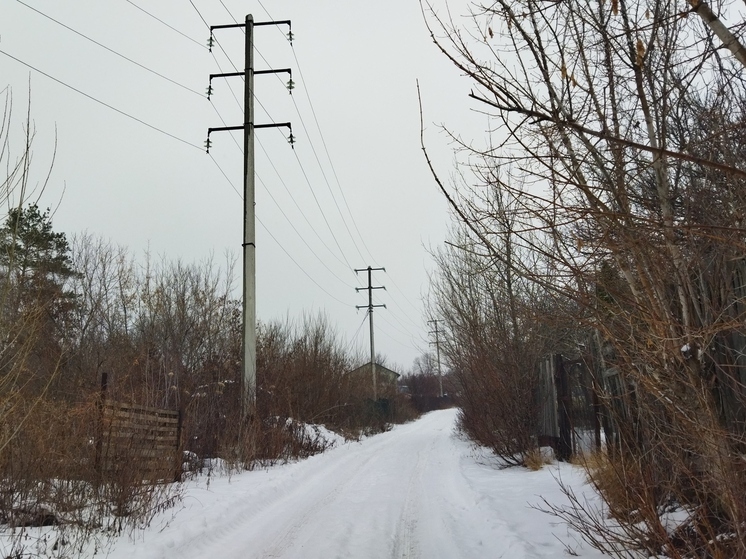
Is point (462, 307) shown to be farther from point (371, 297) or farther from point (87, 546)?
point (371, 297)

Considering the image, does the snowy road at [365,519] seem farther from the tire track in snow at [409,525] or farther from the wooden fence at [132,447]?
the wooden fence at [132,447]

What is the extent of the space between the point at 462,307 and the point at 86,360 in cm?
1043

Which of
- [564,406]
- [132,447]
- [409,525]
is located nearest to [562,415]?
[564,406]

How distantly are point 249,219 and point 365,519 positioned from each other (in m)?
8.85

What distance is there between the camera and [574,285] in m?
3.48

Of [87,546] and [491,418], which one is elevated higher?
[491,418]

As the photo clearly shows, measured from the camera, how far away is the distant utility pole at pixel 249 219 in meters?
13.4

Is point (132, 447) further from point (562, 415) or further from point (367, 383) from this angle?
point (367, 383)

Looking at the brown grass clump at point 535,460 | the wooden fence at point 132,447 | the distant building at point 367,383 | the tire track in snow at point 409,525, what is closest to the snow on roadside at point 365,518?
the tire track in snow at point 409,525

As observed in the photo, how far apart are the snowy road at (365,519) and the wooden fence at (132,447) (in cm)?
59

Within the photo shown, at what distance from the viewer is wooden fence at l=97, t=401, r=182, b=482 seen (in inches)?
246

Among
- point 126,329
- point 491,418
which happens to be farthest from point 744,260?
point 126,329

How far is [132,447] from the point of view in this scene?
6.53m

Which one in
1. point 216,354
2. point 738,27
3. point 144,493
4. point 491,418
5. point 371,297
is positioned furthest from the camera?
point 371,297
